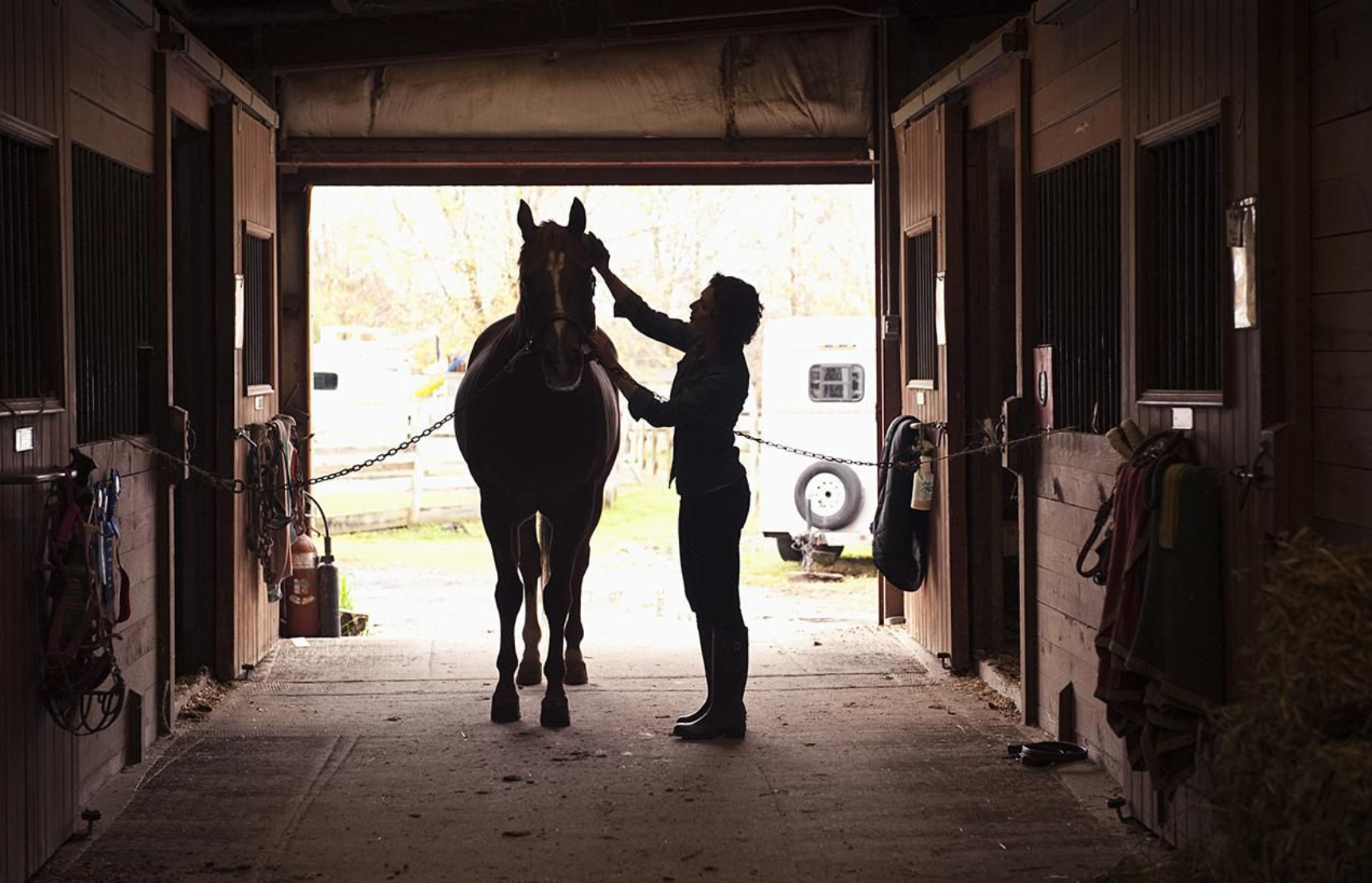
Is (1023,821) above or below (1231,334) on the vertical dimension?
below

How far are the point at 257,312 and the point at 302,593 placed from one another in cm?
157

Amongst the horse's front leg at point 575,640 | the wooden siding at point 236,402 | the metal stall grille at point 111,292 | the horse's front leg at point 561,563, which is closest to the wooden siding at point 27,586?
the metal stall grille at point 111,292

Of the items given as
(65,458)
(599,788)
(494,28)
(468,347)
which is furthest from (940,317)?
(468,347)

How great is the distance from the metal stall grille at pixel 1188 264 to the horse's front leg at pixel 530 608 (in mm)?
3047

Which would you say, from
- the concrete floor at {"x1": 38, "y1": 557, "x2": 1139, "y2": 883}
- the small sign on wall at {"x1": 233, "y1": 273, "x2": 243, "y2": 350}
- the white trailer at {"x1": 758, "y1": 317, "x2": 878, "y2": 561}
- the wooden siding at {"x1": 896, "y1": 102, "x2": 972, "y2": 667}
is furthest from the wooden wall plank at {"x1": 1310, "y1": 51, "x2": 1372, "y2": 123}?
the white trailer at {"x1": 758, "y1": 317, "x2": 878, "y2": 561}

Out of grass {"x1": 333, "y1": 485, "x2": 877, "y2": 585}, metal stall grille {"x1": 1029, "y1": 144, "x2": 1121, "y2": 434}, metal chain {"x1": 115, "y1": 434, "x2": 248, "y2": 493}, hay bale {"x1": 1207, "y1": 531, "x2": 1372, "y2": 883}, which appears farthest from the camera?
grass {"x1": 333, "y1": 485, "x2": 877, "y2": 585}

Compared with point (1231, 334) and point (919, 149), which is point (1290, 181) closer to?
point (1231, 334)

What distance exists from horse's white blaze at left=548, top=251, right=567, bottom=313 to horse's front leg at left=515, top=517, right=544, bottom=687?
4.79 feet

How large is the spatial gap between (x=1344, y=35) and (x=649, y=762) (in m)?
3.18

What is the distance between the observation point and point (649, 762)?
213 inches

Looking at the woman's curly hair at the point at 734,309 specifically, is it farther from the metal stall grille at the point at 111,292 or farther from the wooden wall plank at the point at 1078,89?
the metal stall grille at the point at 111,292

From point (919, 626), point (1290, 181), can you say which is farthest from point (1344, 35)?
point (919, 626)

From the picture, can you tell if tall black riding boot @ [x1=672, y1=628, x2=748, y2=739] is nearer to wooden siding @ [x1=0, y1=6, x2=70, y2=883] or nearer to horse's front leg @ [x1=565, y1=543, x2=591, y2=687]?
horse's front leg @ [x1=565, y1=543, x2=591, y2=687]

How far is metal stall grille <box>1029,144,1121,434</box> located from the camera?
5059 millimetres
